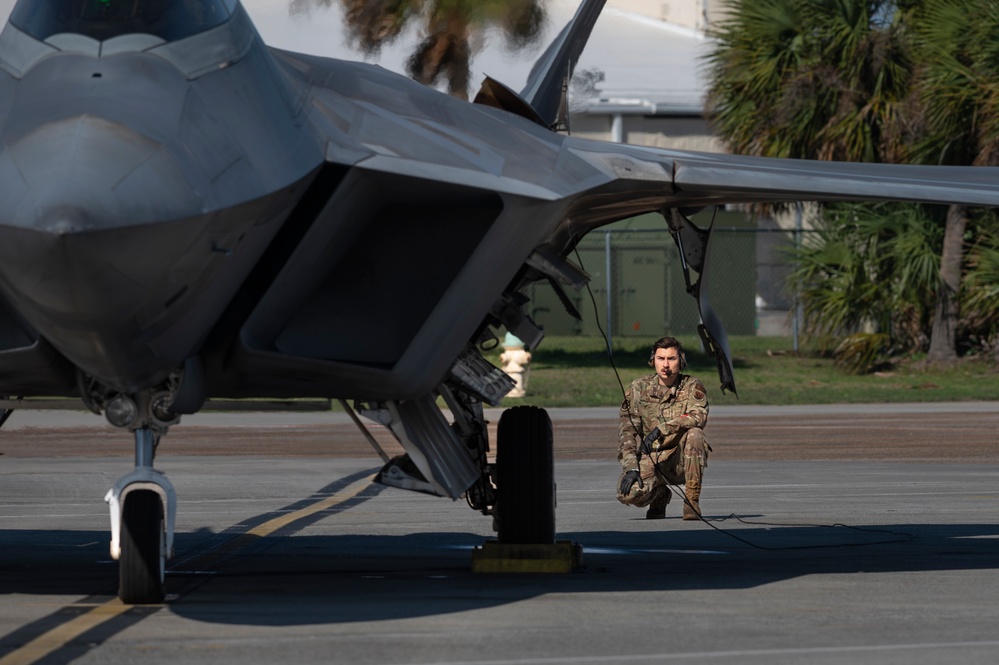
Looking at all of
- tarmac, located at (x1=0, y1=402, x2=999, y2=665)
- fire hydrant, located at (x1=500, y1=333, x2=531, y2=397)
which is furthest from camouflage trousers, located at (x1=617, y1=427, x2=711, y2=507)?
Answer: fire hydrant, located at (x1=500, y1=333, x2=531, y2=397)

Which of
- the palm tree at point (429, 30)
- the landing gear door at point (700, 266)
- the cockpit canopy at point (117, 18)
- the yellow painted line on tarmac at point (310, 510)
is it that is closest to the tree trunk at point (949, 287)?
the palm tree at point (429, 30)

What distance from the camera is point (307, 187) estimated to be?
735 centimetres

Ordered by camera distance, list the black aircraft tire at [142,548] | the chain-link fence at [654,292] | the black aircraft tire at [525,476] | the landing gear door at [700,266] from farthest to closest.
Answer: the chain-link fence at [654,292] → the landing gear door at [700,266] → the black aircraft tire at [525,476] → the black aircraft tire at [142,548]

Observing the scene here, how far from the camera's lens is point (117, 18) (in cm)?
713

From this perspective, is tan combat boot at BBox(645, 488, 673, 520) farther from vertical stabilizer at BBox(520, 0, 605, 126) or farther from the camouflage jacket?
vertical stabilizer at BBox(520, 0, 605, 126)

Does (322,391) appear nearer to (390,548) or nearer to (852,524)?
(390,548)

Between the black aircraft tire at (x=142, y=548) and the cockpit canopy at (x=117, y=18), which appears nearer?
the cockpit canopy at (x=117, y=18)

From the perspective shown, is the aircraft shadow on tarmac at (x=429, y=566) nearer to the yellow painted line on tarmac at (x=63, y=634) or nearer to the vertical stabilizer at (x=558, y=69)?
the yellow painted line on tarmac at (x=63, y=634)

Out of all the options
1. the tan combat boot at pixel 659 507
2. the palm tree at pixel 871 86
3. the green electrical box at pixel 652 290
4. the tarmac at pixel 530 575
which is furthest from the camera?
the green electrical box at pixel 652 290

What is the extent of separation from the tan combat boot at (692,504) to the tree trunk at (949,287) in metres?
18.1

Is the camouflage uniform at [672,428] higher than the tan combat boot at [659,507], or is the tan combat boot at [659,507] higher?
the camouflage uniform at [672,428]

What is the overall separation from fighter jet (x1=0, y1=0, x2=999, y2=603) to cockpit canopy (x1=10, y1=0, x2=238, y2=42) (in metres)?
0.01

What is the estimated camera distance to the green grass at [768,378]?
90.0 feet

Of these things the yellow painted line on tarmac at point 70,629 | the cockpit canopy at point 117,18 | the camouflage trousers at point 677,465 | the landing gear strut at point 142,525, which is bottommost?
the camouflage trousers at point 677,465
